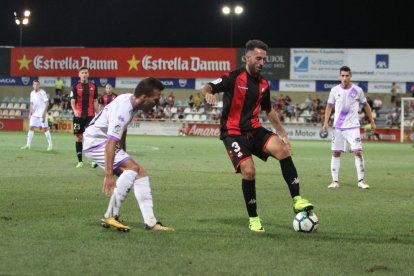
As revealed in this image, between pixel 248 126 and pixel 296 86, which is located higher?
pixel 296 86

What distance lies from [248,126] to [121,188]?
1782mm

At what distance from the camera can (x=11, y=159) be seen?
18984 mm

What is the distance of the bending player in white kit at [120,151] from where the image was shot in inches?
291

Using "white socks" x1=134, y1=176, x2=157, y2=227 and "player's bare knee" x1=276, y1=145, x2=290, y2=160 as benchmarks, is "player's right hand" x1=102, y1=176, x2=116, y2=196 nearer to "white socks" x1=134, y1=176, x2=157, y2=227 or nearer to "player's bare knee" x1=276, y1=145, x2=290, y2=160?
"white socks" x1=134, y1=176, x2=157, y2=227

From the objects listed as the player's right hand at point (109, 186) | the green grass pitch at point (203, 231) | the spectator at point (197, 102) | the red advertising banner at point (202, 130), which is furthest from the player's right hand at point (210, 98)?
the spectator at point (197, 102)

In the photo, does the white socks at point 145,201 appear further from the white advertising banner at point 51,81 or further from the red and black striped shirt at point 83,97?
the white advertising banner at point 51,81

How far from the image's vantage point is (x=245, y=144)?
28.0 ft

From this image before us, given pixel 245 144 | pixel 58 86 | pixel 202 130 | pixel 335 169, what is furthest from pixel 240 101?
pixel 58 86

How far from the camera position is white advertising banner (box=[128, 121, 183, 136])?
43750 mm

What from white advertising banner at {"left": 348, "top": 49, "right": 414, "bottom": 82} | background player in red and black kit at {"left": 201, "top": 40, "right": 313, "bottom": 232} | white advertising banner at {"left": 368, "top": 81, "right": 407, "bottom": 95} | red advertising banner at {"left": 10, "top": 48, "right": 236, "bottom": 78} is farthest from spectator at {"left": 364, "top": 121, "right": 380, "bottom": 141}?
background player in red and black kit at {"left": 201, "top": 40, "right": 313, "bottom": 232}

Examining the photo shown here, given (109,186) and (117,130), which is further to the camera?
(117,130)

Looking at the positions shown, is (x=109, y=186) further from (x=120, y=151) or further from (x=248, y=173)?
(x=248, y=173)

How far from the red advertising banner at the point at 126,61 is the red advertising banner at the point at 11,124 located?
4546mm

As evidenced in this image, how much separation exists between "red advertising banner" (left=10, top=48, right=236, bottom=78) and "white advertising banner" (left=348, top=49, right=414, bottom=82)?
25.7ft
